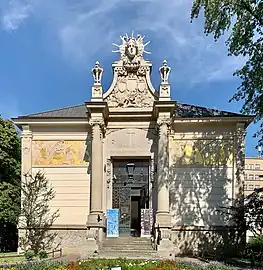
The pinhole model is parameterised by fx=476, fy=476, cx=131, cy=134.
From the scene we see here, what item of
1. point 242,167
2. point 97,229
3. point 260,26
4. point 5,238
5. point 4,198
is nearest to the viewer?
point 260,26

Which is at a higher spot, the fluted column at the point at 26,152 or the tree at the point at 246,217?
the fluted column at the point at 26,152

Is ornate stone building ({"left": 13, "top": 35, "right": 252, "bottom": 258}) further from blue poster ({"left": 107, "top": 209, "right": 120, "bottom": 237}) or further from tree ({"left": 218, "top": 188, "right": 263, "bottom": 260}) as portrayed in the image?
tree ({"left": 218, "top": 188, "right": 263, "bottom": 260})

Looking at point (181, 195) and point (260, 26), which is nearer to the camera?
point (260, 26)

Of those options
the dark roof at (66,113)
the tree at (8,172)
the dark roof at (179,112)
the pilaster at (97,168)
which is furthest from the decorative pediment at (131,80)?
the tree at (8,172)

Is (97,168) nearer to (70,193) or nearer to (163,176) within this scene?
(70,193)

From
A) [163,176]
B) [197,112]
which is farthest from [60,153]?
[197,112]

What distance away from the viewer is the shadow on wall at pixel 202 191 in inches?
853

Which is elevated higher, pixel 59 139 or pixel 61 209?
pixel 59 139

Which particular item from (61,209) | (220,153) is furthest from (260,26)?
(61,209)

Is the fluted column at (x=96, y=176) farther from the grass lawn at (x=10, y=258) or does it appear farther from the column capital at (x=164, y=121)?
the grass lawn at (x=10, y=258)

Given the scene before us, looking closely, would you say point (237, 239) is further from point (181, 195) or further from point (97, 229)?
point (97, 229)

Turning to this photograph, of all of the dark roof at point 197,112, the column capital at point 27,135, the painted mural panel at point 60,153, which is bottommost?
the painted mural panel at point 60,153

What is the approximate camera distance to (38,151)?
2275 cm

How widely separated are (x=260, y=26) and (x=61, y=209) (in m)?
12.0
